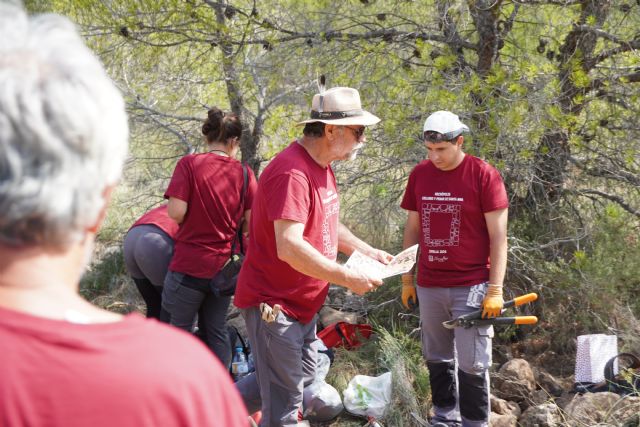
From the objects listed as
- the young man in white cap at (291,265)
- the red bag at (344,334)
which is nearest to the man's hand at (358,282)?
the young man in white cap at (291,265)

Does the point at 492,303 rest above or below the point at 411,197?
below

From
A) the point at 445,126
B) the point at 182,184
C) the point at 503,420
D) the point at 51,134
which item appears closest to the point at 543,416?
the point at 503,420

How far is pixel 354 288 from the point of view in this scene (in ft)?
11.4

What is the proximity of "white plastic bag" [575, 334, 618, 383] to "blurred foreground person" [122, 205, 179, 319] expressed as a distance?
2.70 m

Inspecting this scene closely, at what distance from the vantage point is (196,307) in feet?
15.9

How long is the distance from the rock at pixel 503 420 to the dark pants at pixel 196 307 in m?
1.73

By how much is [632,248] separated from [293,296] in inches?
124

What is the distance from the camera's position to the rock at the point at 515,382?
489cm

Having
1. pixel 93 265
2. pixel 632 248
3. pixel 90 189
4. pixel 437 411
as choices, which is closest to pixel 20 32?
pixel 90 189

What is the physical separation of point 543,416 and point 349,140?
1.95 metres

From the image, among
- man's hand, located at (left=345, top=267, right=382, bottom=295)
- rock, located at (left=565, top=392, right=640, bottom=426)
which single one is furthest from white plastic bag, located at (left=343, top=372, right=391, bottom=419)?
man's hand, located at (left=345, top=267, right=382, bottom=295)

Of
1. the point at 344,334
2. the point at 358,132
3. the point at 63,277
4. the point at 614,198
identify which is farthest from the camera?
the point at 614,198

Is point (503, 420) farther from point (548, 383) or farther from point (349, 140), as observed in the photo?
point (349, 140)

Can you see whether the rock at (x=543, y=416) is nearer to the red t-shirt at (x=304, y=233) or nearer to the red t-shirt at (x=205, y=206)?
the red t-shirt at (x=304, y=233)
